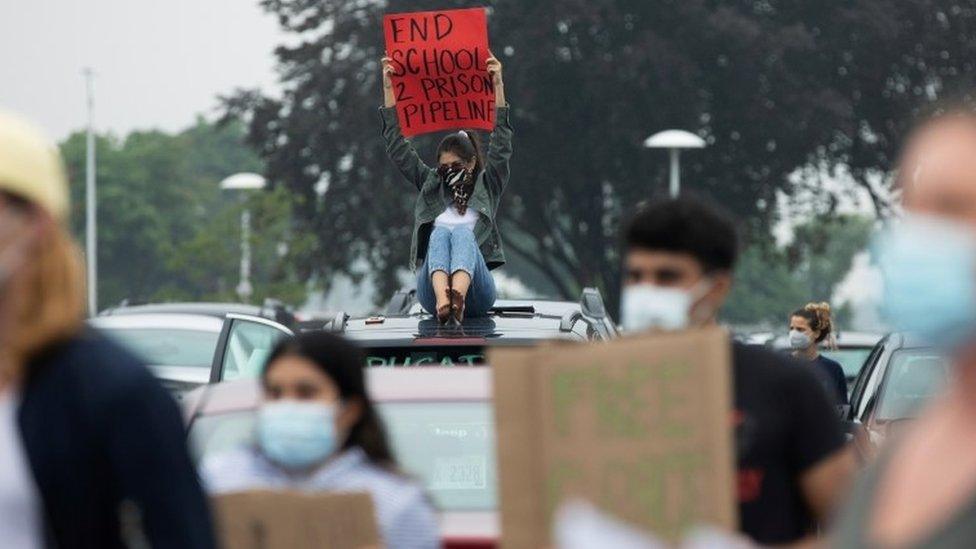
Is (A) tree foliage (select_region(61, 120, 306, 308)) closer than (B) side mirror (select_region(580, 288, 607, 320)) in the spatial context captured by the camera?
No

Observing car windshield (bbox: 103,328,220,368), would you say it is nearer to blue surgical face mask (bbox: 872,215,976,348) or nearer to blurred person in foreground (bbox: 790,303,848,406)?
blurred person in foreground (bbox: 790,303,848,406)

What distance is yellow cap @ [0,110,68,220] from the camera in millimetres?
4188

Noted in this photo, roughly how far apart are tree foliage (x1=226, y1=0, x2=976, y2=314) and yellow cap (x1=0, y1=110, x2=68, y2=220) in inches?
1636

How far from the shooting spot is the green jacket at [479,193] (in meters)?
13.2

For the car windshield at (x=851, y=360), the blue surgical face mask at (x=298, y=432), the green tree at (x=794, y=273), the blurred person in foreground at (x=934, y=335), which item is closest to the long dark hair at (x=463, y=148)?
the blue surgical face mask at (x=298, y=432)

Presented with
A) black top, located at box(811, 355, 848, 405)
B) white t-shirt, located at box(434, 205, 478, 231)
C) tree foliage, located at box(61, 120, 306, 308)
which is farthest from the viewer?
tree foliage, located at box(61, 120, 306, 308)

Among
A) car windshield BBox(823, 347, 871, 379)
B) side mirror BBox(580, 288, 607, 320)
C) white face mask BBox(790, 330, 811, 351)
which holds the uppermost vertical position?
side mirror BBox(580, 288, 607, 320)

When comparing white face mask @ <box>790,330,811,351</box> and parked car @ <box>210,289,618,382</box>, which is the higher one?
parked car @ <box>210,289,618,382</box>

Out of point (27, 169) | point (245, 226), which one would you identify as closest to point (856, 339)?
point (245, 226)

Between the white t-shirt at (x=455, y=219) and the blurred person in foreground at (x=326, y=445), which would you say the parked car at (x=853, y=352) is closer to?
the white t-shirt at (x=455, y=219)

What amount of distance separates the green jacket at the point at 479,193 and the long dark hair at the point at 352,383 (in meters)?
7.23

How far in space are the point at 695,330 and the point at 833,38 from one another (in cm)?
4339

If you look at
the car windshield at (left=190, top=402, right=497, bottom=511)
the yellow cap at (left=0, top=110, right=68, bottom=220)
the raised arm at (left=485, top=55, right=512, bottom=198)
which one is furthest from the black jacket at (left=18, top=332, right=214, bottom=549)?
the raised arm at (left=485, top=55, right=512, bottom=198)

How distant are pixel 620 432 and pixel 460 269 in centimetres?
771
